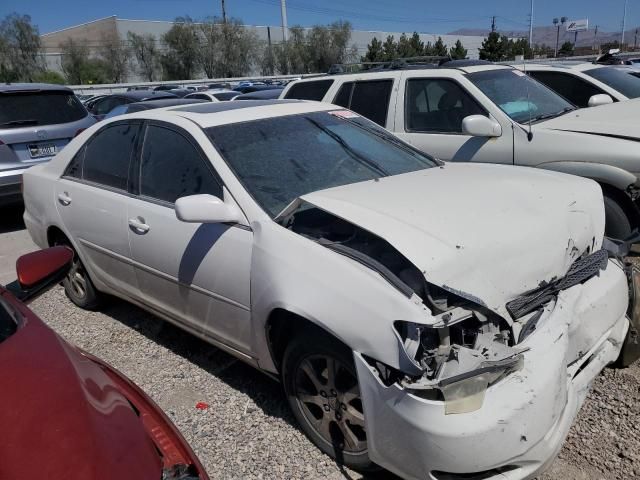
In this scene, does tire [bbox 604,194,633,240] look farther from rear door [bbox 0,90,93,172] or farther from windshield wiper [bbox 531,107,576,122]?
rear door [bbox 0,90,93,172]

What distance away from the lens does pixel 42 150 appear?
23.6 feet

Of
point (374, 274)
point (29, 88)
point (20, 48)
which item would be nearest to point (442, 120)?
point (374, 274)

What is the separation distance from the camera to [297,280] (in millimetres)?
2486

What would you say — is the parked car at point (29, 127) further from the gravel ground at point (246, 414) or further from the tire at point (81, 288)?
the gravel ground at point (246, 414)

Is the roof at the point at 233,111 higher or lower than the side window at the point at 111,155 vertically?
higher

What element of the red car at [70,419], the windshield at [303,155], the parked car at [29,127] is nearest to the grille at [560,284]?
the windshield at [303,155]

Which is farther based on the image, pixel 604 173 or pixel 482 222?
pixel 604 173

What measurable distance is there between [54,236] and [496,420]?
3.92 metres

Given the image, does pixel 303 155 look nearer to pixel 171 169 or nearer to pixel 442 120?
pixel 171 169

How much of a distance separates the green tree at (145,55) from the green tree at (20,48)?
362 inches

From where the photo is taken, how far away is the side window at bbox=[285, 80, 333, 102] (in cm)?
675

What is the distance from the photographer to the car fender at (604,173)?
4.59 m

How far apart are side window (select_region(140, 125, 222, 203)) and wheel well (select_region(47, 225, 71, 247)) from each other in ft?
4.30

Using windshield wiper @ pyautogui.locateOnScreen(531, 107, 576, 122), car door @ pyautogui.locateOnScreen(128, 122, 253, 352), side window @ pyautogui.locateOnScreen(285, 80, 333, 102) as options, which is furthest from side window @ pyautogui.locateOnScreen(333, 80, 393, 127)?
car door @ pyautogui.locateOnScreen(128, 122, 253, 352)
